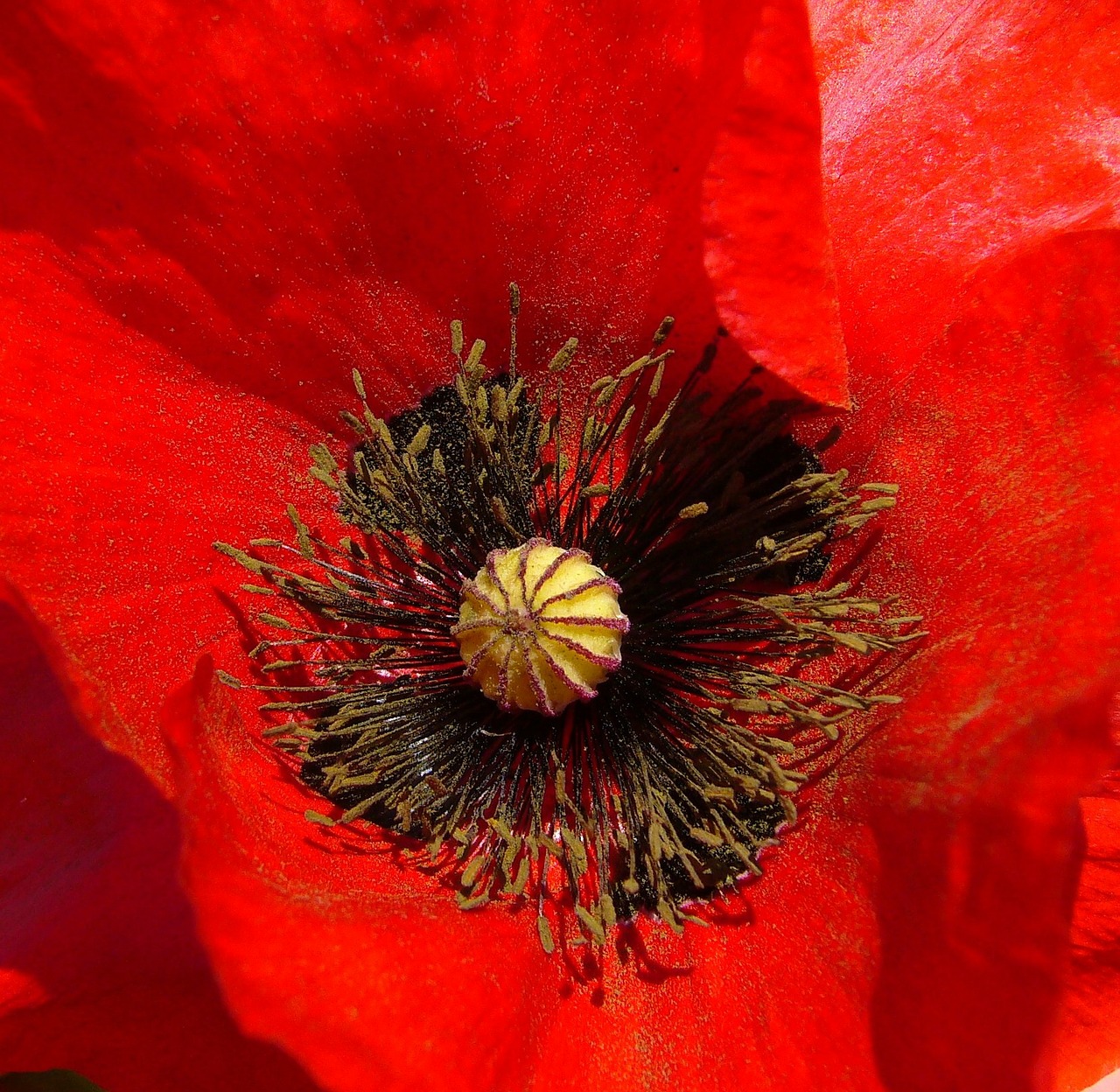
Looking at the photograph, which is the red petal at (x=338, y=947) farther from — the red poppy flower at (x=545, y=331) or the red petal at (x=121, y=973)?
the red petal at (x=121, y=973)

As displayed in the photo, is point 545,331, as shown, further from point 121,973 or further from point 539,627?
point 121,973

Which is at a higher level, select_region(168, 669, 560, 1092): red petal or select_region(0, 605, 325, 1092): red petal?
select_region(168, 669, 560, 1092): red petal

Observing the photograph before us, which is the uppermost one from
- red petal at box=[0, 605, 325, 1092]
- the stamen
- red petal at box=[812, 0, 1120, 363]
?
red petal at box=[812, 0, 1120, 363]

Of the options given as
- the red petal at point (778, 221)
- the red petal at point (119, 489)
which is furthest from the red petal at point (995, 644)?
the red petal at point (119, 489)

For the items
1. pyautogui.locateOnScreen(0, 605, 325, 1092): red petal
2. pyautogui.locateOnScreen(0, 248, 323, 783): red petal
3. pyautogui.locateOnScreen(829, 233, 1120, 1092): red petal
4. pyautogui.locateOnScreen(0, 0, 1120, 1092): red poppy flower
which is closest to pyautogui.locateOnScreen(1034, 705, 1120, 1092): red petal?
pyautogui.locateOnScreen(0, 0, 1120, 1092): red poppy flower

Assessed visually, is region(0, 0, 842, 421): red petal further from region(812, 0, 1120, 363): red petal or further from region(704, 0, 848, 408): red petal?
region(812, 0, 1120, 363): red petal

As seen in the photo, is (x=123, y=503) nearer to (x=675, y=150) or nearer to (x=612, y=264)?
(x=612, y=264)

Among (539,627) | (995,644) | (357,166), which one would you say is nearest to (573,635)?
(539,627)

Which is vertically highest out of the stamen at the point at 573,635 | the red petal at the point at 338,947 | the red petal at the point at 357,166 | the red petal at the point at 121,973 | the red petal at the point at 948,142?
the red petal at the point at 948,142
